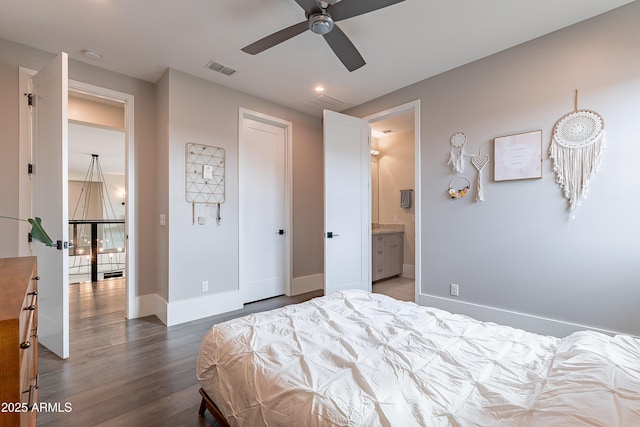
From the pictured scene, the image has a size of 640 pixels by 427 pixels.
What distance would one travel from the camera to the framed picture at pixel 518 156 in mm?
2562

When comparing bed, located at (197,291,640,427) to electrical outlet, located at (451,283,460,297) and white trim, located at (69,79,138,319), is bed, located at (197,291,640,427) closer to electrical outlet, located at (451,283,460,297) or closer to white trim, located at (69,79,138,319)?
electrical outlet, located at (451,283,460,297)

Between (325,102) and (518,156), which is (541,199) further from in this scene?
(325,102)

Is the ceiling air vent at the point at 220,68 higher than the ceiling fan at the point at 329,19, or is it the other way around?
the ceiling air vent at the point at 220,68

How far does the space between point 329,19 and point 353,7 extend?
17 cm

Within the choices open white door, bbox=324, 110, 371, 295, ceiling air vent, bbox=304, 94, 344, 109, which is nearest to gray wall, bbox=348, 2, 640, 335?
open white door, bbox=324, 110, 371, 295

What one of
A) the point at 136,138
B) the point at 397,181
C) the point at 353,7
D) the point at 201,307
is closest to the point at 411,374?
the point at 353,7

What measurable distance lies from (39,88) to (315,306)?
316cm

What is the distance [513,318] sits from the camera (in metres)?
2.71

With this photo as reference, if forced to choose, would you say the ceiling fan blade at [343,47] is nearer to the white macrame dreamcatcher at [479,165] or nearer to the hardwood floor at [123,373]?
the white macrame dreamcatcher at [479,165]

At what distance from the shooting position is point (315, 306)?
1.88m

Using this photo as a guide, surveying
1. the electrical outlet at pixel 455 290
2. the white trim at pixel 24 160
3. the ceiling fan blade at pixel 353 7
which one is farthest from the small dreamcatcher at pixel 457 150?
the white trim at pixel 24 160

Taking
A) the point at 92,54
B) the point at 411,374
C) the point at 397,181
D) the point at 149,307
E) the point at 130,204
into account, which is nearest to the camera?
the point at 411,374

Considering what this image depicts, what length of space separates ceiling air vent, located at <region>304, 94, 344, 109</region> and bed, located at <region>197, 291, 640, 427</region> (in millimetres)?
3085

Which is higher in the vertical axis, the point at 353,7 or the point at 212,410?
the point at 353,7
